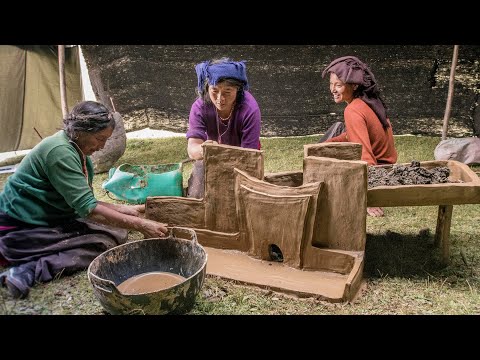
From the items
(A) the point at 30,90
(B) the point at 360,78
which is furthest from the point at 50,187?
(A) the point at 30,90

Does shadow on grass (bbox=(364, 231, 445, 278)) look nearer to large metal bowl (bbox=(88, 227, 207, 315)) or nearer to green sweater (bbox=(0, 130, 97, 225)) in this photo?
large metal bowl (bbox=(88, 227, 207, 315))

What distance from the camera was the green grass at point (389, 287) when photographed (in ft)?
9.84

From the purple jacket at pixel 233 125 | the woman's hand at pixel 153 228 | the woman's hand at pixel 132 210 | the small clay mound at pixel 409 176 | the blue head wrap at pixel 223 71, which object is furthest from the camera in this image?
the purple jacket at pixel 233 125

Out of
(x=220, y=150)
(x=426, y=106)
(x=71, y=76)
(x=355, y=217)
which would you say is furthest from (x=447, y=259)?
→ (x=71, y=76)

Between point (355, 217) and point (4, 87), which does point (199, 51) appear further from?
point (355, 217)

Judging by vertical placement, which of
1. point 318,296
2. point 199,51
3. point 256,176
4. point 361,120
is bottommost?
point 318,296

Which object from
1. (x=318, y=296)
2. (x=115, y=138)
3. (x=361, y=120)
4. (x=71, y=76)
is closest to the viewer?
(x=318, y=296)

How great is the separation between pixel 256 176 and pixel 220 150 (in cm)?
33

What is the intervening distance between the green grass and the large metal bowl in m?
0.21

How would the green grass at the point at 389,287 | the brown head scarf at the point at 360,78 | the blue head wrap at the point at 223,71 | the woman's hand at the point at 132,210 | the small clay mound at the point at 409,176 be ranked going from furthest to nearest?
the brown head scarf at the point at 360,78
the blue head wrap at the point at 223,71
the woman's hand at the point at 132,210
the small clay mound at the point at 409,176
the green grass at the point at 389,287

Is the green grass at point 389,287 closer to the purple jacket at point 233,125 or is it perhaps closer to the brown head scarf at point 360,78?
the brown head scarf at point 360,78

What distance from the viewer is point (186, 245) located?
131 inches

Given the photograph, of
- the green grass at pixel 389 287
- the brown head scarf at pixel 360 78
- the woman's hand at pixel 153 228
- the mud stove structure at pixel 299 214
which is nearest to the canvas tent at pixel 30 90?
the green grass at pixel 389 287

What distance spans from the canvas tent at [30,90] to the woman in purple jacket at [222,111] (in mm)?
3049
